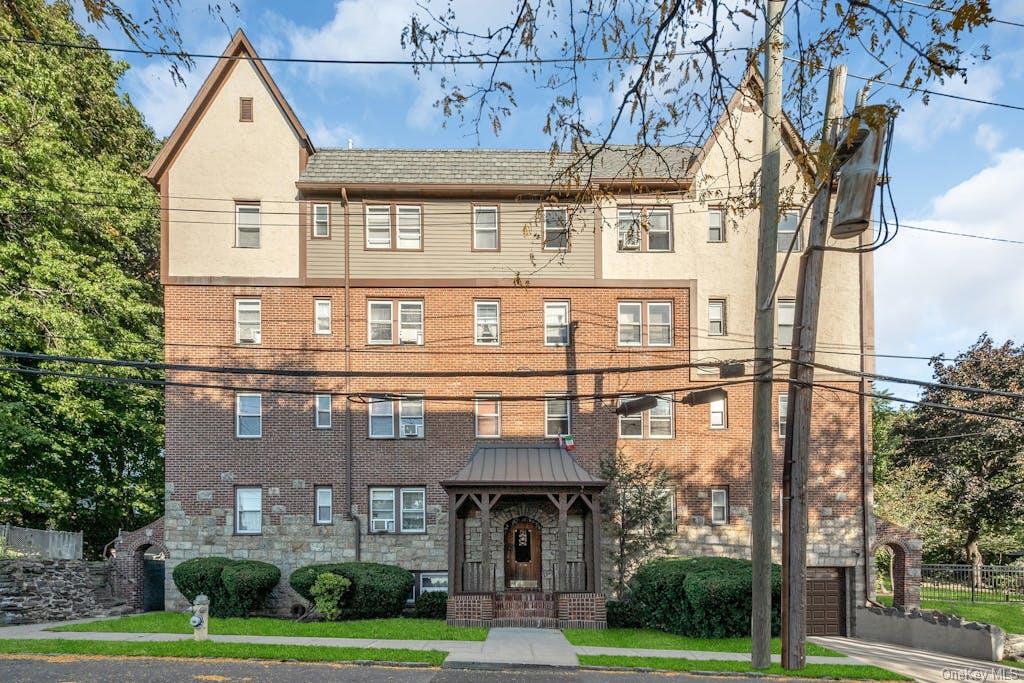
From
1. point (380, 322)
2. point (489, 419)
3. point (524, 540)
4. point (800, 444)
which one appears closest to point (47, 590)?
point (380, 322)

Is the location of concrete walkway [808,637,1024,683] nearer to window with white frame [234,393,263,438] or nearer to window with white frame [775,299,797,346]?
window with white frame [775,299,797,346]

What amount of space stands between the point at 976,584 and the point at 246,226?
2747cm

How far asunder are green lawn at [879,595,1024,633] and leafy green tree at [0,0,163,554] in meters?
25.6

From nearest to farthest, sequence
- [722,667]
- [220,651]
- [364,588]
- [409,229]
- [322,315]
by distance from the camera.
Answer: [722,667]
[220,651]
[364,588]
[322,315]
[409,229]

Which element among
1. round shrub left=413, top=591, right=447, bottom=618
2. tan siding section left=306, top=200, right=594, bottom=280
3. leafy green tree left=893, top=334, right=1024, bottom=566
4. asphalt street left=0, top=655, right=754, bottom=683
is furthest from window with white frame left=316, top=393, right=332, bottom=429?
leafy green tree left=893, top=334, right=1024, bottom=566

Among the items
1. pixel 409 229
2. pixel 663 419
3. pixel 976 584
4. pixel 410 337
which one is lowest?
pixel 976 584

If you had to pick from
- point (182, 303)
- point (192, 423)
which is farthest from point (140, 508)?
point (182, 303)

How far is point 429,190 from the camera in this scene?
23.4 m

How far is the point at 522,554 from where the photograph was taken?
22.2 metres

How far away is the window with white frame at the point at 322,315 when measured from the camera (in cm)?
2308

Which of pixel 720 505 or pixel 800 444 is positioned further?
pixel 720 505

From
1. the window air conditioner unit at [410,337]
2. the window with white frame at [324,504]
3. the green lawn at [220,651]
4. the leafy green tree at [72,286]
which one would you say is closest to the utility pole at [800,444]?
the green lawn at [220,651]

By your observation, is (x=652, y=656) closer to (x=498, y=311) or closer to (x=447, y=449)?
(x=447, y=449)

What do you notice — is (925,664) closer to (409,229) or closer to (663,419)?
(663,419)
